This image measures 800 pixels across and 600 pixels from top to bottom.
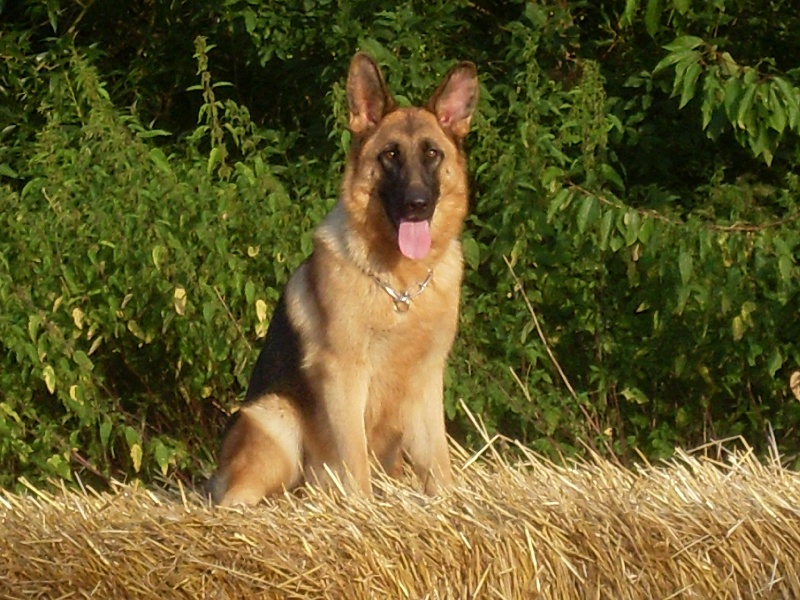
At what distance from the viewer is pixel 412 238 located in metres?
5.38

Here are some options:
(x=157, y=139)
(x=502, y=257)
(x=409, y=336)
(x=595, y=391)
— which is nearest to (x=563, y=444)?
(x=595, y=391)

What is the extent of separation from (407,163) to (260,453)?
1250 mm

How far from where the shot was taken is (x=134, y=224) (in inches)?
263

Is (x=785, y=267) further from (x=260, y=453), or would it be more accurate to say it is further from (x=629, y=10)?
→ (x=260, y=453)

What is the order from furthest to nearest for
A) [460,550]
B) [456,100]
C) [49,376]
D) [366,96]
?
[49,376]
[456,100]
[366,96]
[460,550]

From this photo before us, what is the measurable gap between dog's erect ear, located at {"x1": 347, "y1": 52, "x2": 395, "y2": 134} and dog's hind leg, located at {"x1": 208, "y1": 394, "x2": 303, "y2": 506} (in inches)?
45.0

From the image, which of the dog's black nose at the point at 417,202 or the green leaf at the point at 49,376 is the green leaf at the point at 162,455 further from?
the dog's black nose at the point at 417,202

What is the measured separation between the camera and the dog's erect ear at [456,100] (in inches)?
221

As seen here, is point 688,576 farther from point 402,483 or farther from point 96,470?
point 96,470

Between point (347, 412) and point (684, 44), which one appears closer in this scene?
point (347, 412)

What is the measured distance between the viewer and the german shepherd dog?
17.2 feet

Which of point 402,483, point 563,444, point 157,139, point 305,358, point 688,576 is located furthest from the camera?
point 157,139

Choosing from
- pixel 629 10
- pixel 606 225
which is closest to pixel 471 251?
pixel 606 225

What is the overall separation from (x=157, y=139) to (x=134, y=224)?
7.25 feet
